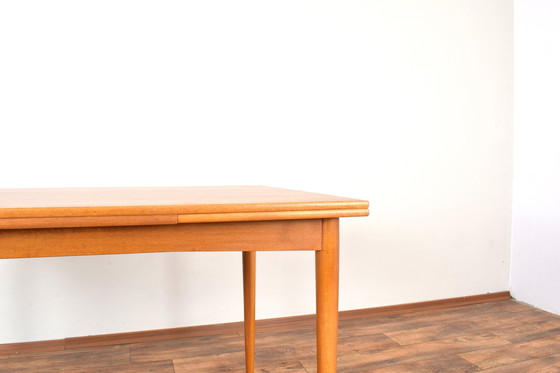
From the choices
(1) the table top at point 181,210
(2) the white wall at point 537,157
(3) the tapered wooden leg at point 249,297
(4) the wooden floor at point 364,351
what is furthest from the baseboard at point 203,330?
(1) the table top at point 181,210

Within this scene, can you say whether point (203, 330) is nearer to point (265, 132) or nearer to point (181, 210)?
point (265, 132)

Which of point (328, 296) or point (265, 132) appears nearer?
point (328, 296)

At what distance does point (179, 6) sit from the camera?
200 cm

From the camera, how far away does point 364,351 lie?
75.6 inches

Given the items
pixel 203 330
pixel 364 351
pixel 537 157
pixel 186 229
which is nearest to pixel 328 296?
pixel 186 229

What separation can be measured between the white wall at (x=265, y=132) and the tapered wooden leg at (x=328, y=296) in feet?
3.69

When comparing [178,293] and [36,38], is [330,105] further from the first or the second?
[36,38]

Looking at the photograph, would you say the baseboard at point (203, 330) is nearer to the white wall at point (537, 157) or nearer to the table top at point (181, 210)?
the white wall at point (537, 157)

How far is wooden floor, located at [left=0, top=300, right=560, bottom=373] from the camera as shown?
176 cm

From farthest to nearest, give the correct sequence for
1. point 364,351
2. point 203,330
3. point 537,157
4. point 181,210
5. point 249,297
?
point 537,157, point 203,330, point 364,351, point 249,297, point 181,210

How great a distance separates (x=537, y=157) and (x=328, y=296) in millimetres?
1933

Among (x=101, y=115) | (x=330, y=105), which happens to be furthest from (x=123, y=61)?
(x=330, y=105)

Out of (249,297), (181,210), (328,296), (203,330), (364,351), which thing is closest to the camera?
(181,210)

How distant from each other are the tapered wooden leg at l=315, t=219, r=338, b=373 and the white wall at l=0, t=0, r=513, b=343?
1125 mm
